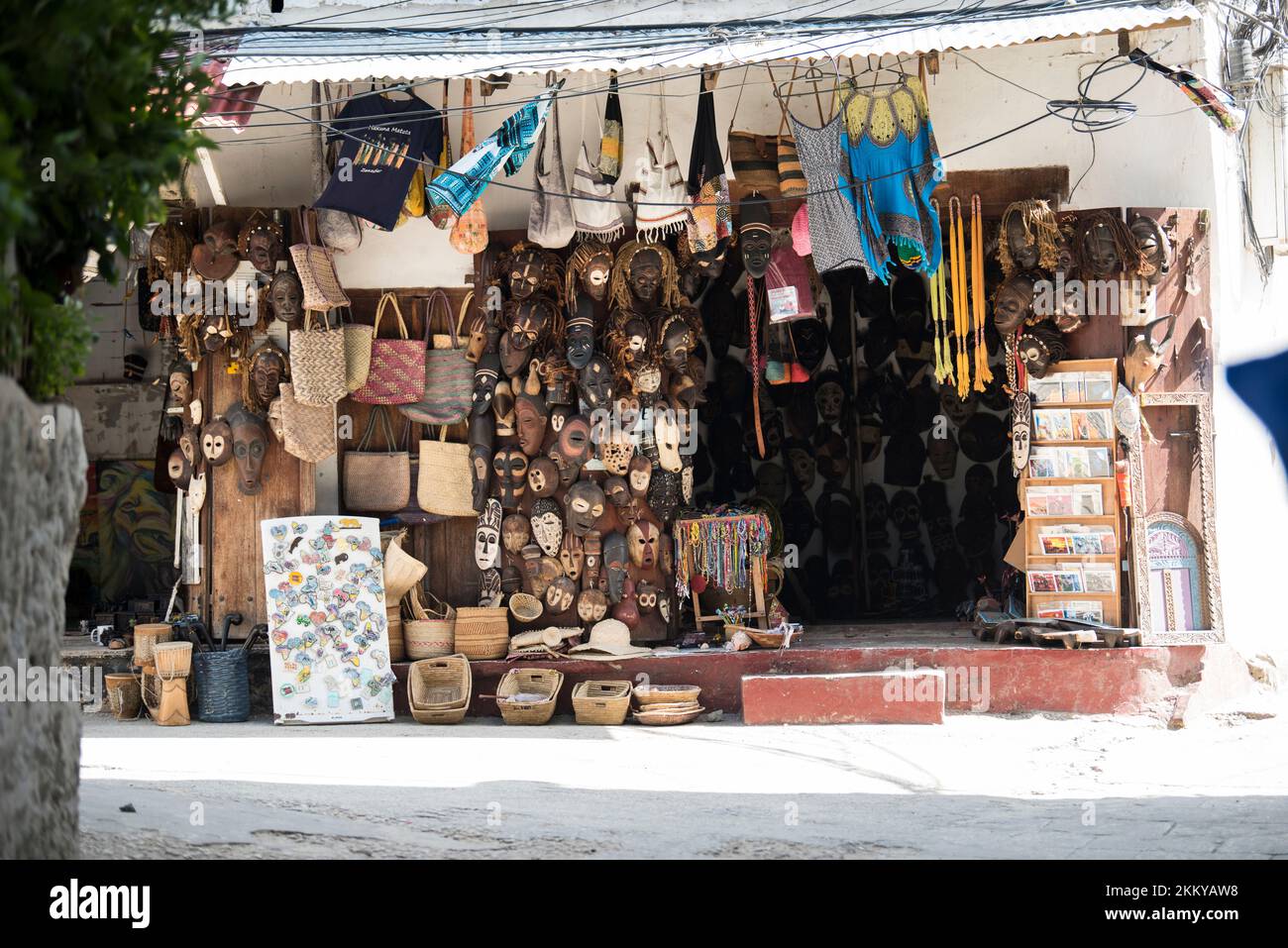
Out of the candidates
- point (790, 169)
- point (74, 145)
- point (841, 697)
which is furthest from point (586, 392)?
point (74, 145)

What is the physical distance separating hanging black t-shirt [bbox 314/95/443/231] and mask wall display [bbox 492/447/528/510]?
1751 millimetres

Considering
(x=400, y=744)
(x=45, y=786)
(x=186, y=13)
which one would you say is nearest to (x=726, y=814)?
(x=400, y=744)

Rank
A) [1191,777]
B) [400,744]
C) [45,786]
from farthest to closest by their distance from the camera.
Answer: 1. [400,744]
2. [1191,777]
3. [45,786]

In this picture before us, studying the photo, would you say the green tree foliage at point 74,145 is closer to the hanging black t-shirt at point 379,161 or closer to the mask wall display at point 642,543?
the hanging black t-shirt at point 379,161

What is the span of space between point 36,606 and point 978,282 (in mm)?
6981

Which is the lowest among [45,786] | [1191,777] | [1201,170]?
[1191,777]

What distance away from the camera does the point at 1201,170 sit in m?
8.85

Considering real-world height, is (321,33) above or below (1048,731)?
above

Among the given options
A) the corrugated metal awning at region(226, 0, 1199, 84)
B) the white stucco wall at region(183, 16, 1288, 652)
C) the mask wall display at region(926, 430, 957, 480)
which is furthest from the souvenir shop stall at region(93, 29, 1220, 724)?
the mask wall display at region(926, 430, 957, 480)

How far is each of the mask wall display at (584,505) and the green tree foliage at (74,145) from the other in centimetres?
514

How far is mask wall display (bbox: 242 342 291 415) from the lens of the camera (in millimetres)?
8984

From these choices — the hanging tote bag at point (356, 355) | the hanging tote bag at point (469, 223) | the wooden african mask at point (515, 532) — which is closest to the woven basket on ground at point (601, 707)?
the wooden african mask at point (515, 532)
